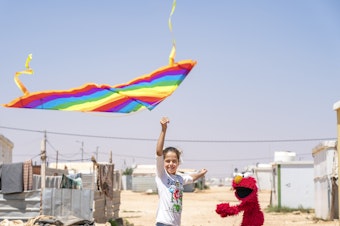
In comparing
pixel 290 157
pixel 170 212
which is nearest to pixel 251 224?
pixel 170 212

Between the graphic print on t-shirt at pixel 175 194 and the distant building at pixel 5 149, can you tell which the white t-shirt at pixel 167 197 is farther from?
the distant building at pixel 5 149

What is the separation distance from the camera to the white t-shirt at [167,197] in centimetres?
585

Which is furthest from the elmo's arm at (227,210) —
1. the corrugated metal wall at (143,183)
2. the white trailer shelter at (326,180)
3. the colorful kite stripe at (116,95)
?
the corrugated metal wall at (143,183)

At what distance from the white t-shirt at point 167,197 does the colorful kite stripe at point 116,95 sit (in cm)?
155

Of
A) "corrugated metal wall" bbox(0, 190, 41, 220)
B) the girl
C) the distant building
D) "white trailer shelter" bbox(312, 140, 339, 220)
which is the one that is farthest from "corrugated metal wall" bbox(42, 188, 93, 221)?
the distant building

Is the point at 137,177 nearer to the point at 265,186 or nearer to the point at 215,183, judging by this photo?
the point at 265,186

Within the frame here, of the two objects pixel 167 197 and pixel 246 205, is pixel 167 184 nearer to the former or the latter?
pixel 167 197

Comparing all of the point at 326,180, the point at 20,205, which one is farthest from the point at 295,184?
the point at 20,205

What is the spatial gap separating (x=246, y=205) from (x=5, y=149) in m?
25.3

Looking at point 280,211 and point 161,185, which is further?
point 280,211

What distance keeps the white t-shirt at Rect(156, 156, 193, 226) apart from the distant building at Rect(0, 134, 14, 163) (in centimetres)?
2340

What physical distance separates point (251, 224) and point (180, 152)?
3.60ft

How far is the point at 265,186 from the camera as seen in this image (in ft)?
184

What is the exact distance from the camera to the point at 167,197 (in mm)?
5891
